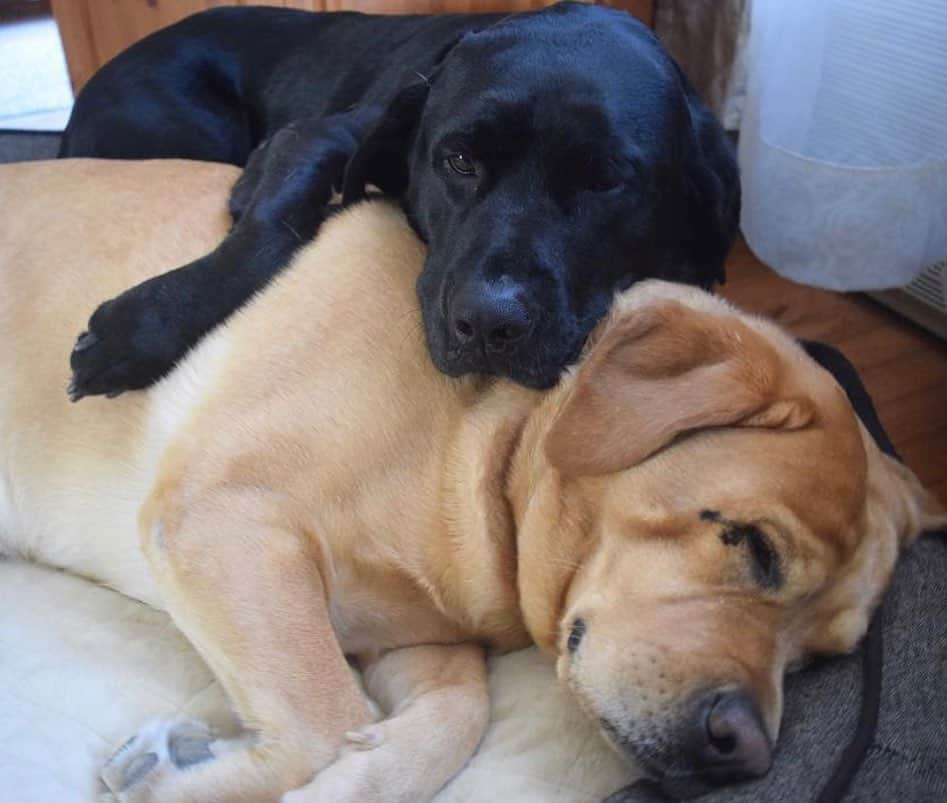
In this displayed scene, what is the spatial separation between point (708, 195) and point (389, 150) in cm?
51

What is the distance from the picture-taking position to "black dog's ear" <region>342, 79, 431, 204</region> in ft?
5.36

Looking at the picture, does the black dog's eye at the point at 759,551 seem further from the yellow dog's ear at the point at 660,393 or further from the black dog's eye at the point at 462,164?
the black dog's eye at the point at 462,164

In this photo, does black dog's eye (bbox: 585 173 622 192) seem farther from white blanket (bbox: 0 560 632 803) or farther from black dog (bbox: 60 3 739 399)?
white blanket (bbox: 0 560 632 803)

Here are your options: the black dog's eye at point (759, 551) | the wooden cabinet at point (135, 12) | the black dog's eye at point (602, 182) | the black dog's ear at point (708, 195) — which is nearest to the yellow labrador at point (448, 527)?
the black dog's eye at point (759, 551)

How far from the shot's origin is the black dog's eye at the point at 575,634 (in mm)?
1186

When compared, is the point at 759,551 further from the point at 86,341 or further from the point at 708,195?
the point at 86,341

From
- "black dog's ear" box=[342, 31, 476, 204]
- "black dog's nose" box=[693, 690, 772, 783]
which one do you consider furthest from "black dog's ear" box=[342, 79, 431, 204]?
"black dog's nose" box=[693, 690, 772, 783]

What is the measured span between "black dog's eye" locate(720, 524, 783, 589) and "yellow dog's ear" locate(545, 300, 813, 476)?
0.41ft

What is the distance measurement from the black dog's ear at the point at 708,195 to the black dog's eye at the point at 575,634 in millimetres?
703

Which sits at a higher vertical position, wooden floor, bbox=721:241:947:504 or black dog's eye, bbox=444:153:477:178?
black dog's eye, bbox=444:153:477:178

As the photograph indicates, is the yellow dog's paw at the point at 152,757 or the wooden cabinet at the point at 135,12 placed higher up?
the wooden cabinet at the point at 135,12

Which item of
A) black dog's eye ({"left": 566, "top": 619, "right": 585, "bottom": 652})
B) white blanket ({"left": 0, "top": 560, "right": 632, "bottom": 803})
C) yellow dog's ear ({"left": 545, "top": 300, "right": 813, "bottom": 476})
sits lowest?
white blanket ({"left": 0, "top": 560, "right": 632, "bottom": 803})

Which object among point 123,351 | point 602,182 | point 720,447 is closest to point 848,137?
point 602,182

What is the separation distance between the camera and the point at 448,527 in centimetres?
130
